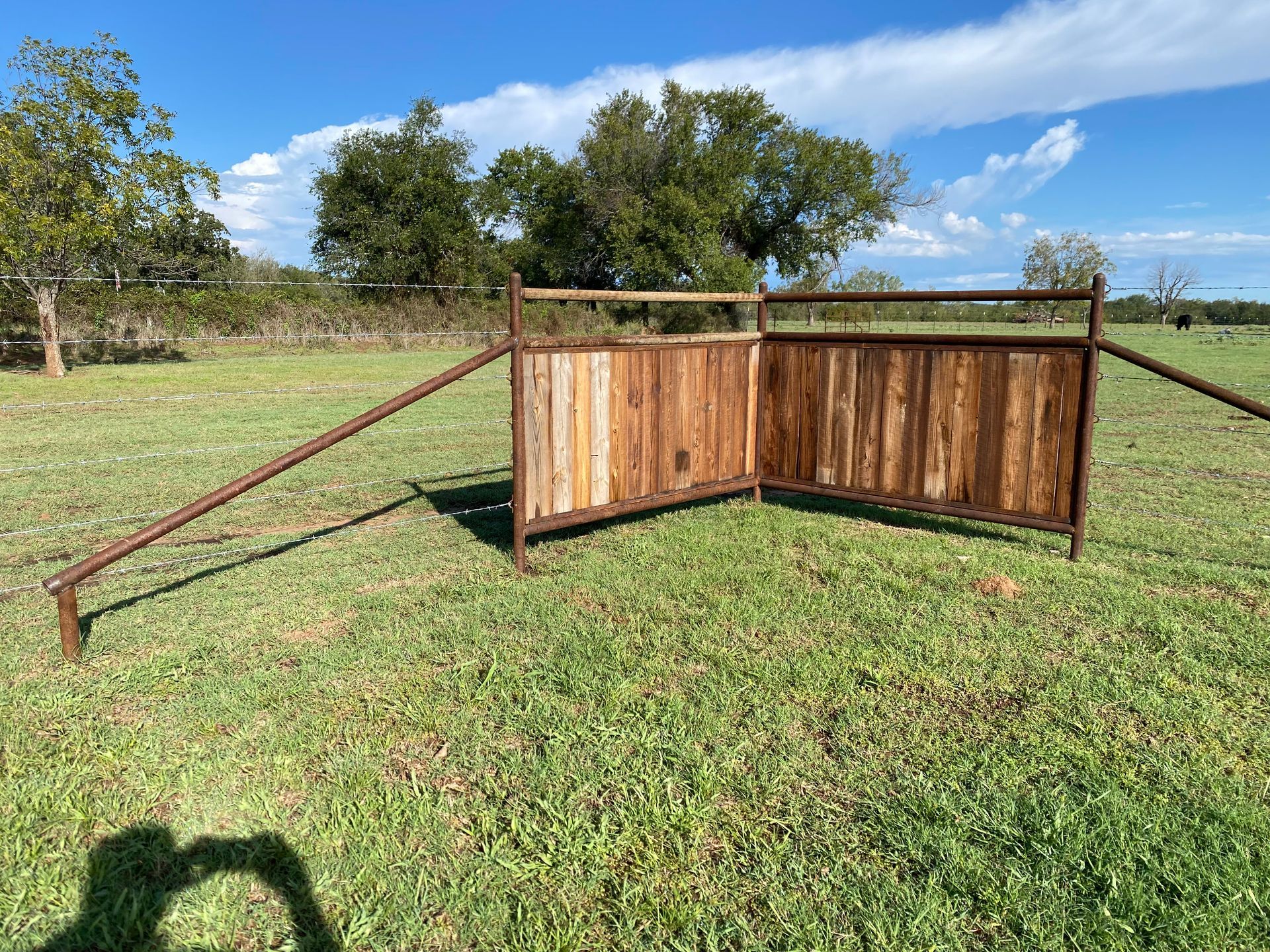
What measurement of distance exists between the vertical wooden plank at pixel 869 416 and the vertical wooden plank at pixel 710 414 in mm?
955

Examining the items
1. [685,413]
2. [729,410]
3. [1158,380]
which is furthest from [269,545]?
[1158,380]

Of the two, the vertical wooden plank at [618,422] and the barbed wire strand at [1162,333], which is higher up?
the barbed wire strand at [1162,333]

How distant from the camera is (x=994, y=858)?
7.67ft

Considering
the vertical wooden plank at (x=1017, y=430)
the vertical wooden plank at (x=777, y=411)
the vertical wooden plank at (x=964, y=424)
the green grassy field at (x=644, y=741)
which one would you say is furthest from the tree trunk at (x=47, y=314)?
the vertical wooden plank at (x=1017, y=430)

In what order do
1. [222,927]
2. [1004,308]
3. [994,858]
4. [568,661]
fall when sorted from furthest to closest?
[1004,308], [568,661], [994,858], [222,927]

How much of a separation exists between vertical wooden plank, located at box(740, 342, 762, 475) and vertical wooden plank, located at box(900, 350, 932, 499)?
1135 millimetres

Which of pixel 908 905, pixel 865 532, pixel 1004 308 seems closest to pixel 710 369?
pixel 865 532

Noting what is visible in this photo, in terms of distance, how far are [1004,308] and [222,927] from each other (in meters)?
32.0

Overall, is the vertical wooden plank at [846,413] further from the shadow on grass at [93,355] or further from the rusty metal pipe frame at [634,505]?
the shadow on grass at [93,355]

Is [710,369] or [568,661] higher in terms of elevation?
[710,369]

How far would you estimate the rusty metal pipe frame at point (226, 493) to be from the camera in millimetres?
3492

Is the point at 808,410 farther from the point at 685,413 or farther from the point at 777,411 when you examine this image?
the point at 685,413

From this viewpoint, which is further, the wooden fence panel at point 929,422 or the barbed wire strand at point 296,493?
the barbed wire strand at point 296,493

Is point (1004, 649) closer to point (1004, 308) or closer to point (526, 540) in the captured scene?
point (526, 540)
